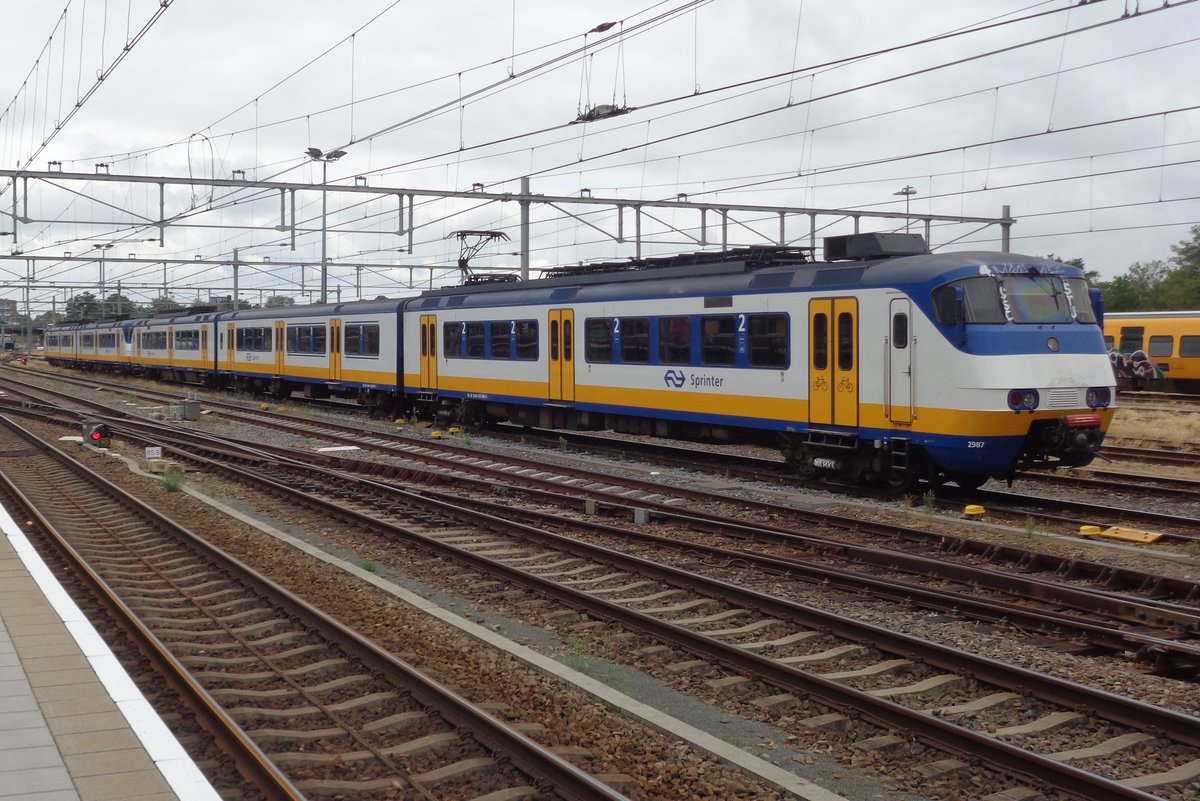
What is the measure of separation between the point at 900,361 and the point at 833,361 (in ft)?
4.03

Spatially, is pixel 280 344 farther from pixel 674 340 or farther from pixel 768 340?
pixel 768 340

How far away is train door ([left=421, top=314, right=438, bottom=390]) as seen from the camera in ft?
85.4

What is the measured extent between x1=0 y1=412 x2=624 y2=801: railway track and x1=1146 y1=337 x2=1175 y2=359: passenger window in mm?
33959

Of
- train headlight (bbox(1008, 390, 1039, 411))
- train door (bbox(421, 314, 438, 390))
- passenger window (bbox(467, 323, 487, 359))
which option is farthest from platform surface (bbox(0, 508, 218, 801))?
train door (bbox(421, 314, 438, 390))

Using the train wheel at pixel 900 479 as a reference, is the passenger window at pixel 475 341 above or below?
above

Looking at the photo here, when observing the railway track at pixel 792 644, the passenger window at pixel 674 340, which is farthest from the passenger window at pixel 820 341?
the railway track at pixel 792 644

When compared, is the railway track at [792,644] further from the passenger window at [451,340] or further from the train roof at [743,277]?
A: the passenger window at [451,340]

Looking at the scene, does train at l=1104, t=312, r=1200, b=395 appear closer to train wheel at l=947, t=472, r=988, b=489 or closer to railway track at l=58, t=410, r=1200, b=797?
train wheel at l=947, t=472, r=988, b=489

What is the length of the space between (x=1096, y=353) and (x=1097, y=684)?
8.16 m

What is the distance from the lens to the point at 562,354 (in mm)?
21359

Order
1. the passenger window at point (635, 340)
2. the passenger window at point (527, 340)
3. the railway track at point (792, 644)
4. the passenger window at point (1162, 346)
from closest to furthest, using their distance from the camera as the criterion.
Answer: the railway track at point (792, 644) → the passenger window at point (635, 340) → the passenger window at point (527, 340) → the passenger window at point (1162, 346)

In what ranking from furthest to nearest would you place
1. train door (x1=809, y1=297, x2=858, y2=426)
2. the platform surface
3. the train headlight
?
train door (x1=809, y1=297, x2=858, y2=426)
the train headlight
the platform surface

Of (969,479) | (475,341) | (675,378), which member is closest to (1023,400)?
(969,479)

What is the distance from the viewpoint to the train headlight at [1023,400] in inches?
520
